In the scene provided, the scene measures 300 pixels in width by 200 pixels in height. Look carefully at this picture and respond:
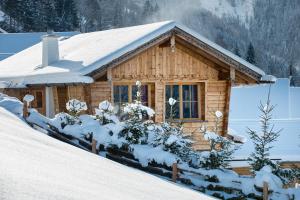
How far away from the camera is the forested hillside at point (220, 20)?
79.8 metres

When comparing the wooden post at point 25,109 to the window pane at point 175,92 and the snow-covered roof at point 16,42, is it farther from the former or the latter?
the snow-covered roof at point 16,42

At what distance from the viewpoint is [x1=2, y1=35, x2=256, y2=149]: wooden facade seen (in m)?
17.3

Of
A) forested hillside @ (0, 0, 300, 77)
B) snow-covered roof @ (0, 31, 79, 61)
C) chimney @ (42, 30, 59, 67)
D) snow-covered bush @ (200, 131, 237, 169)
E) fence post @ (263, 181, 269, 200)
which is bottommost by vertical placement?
fence post @ (263, 181, 269, 200)

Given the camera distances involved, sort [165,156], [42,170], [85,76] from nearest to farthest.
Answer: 1. [42,170]
2. [165,156]
3. [85,76]

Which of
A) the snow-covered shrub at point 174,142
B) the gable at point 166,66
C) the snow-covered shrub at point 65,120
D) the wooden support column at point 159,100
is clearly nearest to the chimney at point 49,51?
the gable at point 166,66

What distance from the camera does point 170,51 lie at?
18.0 meters

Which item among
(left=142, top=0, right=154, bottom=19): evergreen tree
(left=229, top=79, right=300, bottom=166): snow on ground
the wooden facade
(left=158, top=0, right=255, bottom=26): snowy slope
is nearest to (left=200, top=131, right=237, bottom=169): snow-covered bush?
the wooden facade

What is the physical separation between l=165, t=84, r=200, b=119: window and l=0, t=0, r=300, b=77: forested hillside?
58.1m

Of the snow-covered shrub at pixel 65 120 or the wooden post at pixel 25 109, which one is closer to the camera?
the snow-covered shrub at pixel 65 120

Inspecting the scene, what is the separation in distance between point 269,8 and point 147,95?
182 metres

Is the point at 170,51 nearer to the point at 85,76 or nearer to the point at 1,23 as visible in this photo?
the point at 85,76

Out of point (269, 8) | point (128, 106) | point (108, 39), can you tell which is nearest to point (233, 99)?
point (108, 39)

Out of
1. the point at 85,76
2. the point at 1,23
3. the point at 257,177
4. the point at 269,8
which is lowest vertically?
the point at 257,177

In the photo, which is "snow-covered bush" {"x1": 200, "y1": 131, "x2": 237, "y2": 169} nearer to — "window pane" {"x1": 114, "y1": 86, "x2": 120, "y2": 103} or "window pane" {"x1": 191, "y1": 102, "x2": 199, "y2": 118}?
"window pane" {"x1": 114, "y1": 86, "x2": 120, "y2": 103}
